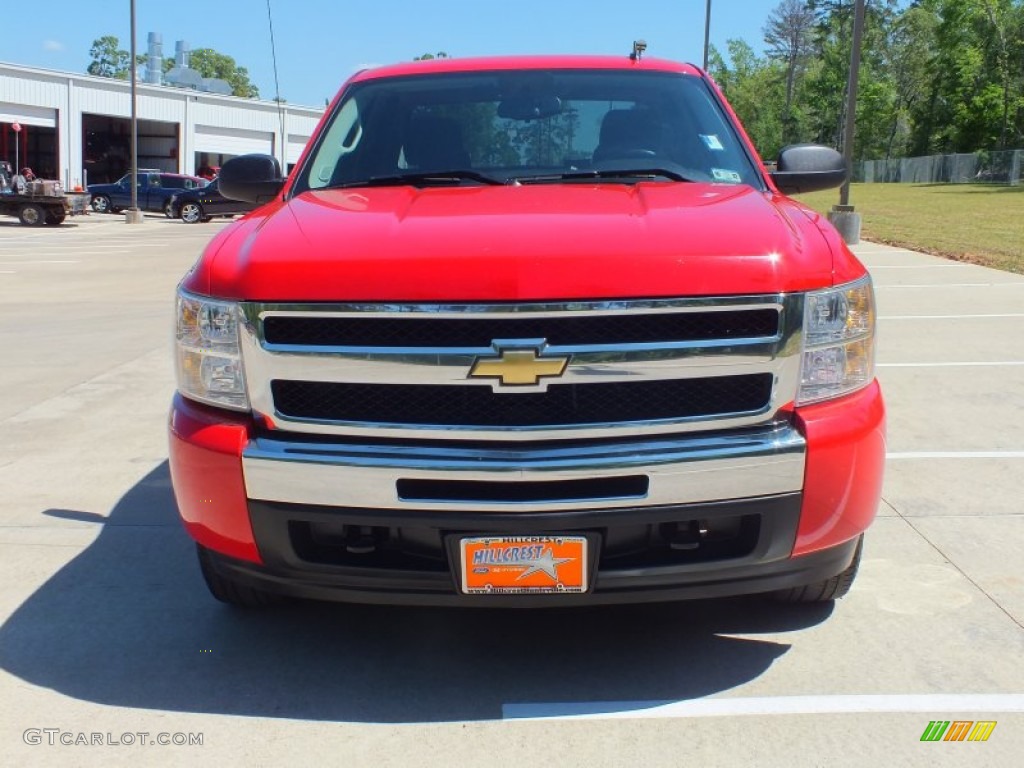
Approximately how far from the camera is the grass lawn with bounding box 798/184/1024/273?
17719 millimetres

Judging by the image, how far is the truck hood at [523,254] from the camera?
286 centimetres

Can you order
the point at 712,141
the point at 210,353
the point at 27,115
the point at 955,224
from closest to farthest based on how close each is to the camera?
the point at 210,353, the point at 712,141, the point at 955,224, the point at 27,115

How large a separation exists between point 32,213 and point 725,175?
31571mm

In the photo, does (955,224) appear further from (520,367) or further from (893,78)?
(893,78)

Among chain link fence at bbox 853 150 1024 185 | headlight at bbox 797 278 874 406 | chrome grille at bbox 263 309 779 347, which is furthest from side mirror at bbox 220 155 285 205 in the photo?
chain link fence at bbox 853 150 1024 185

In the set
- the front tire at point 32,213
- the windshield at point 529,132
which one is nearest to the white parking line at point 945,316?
the windshield at point 529,132

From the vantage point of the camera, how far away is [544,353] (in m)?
2.86

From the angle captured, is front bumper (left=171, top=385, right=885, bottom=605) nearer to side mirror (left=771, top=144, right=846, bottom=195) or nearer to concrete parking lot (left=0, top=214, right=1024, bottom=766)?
concrete parking lot (left=0, top=214, right=1024, bottom=766)

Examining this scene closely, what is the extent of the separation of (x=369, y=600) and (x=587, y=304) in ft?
3.30

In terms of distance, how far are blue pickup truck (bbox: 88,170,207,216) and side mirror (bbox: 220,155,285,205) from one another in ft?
113

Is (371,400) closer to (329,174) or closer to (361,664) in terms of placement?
(361,664)

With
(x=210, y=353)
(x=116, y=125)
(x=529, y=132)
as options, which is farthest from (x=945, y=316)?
(x=116, y=125)

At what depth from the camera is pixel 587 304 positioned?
284cm

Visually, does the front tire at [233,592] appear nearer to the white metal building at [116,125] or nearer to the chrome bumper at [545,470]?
the chrome bumper at [545,470]
